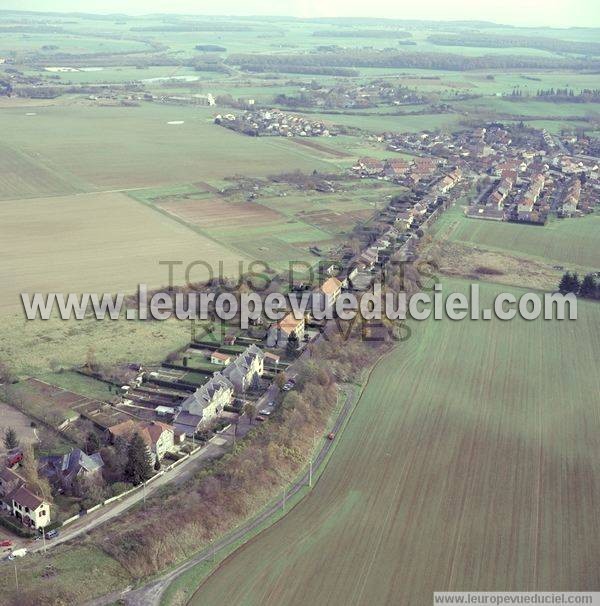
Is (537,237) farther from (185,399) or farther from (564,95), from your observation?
(564,95)

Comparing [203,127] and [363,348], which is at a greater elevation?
[203,127]

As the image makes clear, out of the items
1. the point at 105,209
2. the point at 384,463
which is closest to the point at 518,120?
the point at 105,209

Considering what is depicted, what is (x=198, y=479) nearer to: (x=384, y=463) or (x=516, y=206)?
(x=384, y=463)

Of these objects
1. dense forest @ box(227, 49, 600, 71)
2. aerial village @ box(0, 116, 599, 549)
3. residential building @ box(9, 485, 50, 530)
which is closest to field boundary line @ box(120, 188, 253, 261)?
aerial village @ box(0, 116, 599, 549)

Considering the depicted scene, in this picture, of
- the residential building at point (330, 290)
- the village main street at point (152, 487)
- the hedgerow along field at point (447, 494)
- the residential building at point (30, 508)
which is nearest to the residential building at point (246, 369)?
the village main street at point (152, 487)

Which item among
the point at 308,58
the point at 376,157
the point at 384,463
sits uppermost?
the point at 308,58

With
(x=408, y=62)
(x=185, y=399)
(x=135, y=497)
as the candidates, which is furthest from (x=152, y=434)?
(x=408, y=62)
